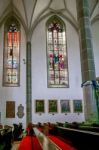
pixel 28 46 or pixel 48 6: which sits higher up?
pixel 48 6

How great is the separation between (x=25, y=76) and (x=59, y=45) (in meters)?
5.06

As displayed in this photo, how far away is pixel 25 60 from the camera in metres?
21.5

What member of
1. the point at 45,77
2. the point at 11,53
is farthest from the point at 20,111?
the point at 11,53

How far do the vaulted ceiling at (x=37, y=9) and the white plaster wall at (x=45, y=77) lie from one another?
0.96m

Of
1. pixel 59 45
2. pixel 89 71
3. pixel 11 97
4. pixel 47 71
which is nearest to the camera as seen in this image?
pixel 89 71

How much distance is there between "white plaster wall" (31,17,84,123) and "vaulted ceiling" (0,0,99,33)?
0.96 meters

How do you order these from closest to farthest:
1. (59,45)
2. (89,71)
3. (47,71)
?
1. (89,71)
2. (47,71)
3. (59,45)

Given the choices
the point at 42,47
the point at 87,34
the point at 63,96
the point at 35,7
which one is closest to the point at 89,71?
the point at 87,34

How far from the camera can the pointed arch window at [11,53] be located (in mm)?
21156

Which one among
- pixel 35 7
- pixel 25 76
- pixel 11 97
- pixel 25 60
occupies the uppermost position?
pixel 35 7

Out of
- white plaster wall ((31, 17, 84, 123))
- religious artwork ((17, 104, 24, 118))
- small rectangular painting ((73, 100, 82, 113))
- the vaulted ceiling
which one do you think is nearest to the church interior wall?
white plaster wall ((31, 17, 84, 123))

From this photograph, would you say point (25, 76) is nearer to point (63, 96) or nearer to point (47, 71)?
point (47, 71)

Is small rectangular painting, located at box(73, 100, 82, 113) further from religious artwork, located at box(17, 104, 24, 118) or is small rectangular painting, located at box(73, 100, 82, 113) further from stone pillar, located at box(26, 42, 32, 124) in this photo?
religious artwork, located at box(17, 104, 24, 118)

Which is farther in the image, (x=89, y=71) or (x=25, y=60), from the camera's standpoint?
(x=25, y=60)
